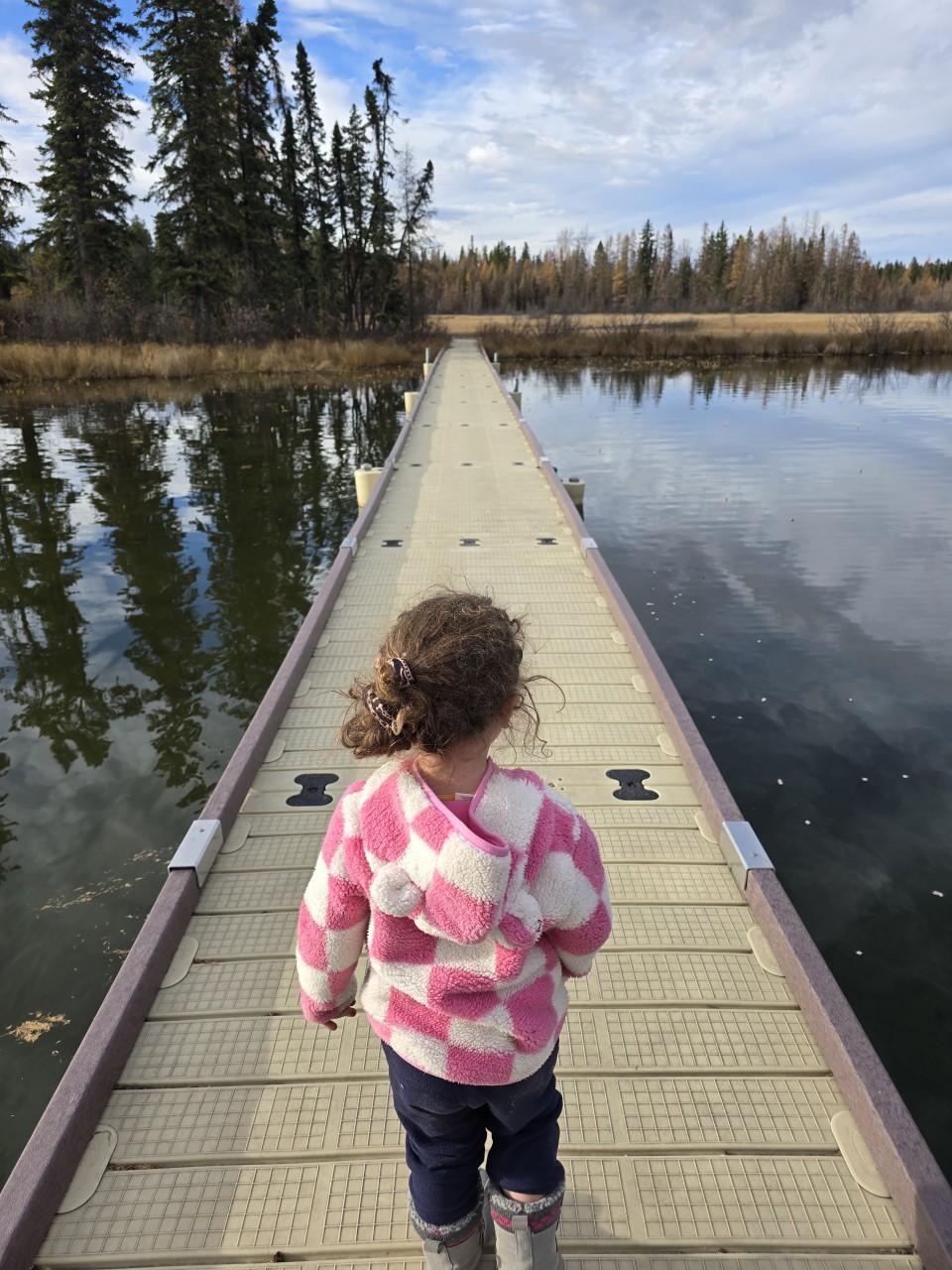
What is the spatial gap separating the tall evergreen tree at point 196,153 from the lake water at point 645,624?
15.8m

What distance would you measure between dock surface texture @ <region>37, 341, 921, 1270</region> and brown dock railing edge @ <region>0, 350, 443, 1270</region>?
0.19 ft

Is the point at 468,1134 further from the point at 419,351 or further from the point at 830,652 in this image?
the point at 419,351

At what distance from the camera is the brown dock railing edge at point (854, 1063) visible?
1711 millimetres

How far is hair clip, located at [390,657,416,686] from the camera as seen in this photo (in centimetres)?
114

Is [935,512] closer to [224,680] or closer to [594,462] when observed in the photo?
[594,462]

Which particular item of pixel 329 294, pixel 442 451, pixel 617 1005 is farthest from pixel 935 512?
pixel 329 294

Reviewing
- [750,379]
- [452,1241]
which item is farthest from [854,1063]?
[750,379]

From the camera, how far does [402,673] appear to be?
114cm

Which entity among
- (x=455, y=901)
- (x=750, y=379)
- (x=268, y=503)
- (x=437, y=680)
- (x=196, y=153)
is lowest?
(x=268, y=503)

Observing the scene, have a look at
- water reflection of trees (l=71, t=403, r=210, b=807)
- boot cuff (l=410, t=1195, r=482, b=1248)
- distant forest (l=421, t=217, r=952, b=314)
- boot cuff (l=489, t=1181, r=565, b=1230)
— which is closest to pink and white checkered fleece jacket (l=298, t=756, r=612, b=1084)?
boot cuff (l=489, t=1181, r=565, b=1230)

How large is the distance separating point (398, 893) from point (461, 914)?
11cm

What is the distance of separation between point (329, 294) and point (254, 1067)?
38.9 meters

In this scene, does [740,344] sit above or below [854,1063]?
above

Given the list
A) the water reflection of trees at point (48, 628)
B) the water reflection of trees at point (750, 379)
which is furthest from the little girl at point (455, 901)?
the water reflection of trees at point (750, 379)
